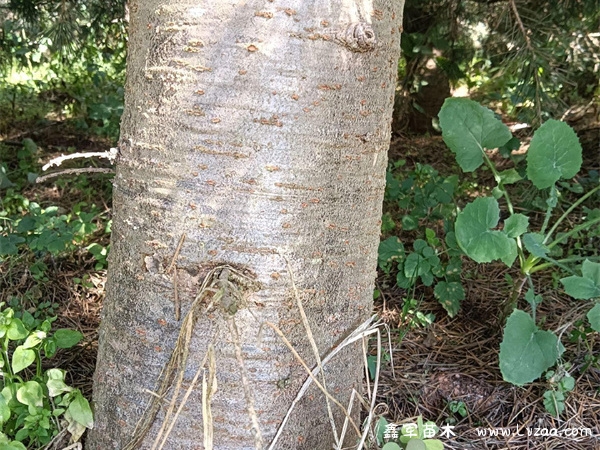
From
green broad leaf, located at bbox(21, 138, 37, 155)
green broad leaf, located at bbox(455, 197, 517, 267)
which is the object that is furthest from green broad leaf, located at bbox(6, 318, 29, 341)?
green broad leaf, located at bbox(21, 138, 37, 155)

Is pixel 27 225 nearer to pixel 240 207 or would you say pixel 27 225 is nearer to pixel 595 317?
pixel 240 207

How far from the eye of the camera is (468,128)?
1809mm

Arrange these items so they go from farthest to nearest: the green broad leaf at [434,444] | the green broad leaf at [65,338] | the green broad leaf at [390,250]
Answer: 1. the green broad leaf at [390,250]
2. the green broad leaf at [65,338]
3. the green broad leaf at [434,444]

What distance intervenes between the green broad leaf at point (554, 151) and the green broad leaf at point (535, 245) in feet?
0.72

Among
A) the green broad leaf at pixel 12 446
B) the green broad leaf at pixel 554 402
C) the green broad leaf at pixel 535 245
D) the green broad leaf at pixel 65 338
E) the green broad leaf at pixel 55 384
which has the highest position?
the green broad leaf at pixel 535 245

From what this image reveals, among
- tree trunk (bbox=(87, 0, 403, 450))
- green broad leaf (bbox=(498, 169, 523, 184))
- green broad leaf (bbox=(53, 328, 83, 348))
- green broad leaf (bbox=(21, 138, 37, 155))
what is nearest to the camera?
tree trunk (bbox=(87, 0, 403, 450))

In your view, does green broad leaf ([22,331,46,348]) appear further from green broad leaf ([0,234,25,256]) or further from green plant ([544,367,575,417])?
green plant ([544,367,575,417])

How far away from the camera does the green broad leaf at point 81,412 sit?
1.11m

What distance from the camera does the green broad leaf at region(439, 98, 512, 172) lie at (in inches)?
70.5

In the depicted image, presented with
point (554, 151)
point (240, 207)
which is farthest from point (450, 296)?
point (240, 207)

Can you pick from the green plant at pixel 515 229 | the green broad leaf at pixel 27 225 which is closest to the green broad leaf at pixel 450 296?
the green plant at pixel 515 229

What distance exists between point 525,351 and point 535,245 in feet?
1.05

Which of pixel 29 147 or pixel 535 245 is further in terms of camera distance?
pixel 29 147

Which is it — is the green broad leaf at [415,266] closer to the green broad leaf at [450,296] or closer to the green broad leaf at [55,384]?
the green broad leaf at [450,296]
